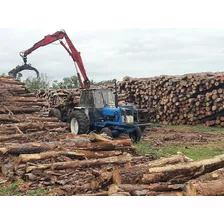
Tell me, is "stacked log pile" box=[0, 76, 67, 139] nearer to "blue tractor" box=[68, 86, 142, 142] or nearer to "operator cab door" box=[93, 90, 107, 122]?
"blue tractor" box=[68, 86, 142, 142]

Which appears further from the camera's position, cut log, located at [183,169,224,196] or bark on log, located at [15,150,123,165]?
bark on log, located at [15,150,123,165]

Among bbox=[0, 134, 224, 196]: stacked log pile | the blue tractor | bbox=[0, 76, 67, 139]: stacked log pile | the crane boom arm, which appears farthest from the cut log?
the crane boom arm

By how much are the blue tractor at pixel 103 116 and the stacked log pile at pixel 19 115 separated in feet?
3.88

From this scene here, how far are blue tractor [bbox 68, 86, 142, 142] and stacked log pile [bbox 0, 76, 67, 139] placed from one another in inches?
46.6

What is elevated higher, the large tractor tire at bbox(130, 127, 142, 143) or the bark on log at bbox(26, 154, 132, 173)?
the bark on log at bbox(26, 154, 132, 173)

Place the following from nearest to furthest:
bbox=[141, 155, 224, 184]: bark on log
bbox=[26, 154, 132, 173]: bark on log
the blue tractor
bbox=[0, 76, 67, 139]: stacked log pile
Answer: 1. bbox=[141, 155, 224, 184]: bark on log
2. bbox=[26, 154, 132, 173]: bark on log
3. bbox=[0, 76, 67, 139]: stacked log pile
4. the blue tractor

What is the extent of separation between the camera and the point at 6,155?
6734mm

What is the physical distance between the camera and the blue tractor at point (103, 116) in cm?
1107

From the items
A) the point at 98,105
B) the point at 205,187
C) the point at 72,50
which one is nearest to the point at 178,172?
the point at 205,187

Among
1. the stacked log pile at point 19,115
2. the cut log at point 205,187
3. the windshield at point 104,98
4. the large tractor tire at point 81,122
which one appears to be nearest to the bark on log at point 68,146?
the stacked log pile at point 19,115

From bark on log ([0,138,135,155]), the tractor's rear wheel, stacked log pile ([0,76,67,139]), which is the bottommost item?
the tractor's rear wheel

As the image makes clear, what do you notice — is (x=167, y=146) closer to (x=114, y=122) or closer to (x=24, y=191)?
(x=114, y=122)

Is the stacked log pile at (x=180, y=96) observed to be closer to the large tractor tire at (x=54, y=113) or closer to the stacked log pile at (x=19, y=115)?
the large tractor tire at (x=54, y=113)

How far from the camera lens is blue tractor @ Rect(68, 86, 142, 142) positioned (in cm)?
1107
